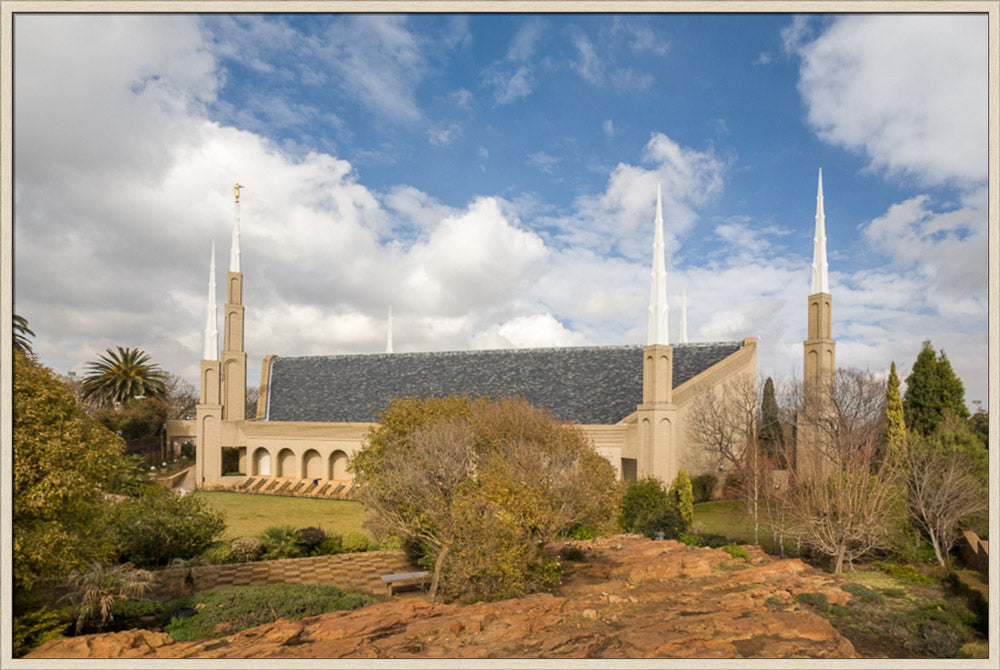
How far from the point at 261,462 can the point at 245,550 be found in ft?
72.9

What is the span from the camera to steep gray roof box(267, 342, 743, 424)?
3712 cm

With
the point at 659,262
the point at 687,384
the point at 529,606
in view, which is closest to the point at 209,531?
the point at 529,606

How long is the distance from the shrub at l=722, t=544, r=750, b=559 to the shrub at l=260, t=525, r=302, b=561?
1705 cm

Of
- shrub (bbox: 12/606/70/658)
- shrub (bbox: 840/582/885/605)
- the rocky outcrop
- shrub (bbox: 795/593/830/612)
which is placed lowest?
shrub (bbox: 840/582/885/605)

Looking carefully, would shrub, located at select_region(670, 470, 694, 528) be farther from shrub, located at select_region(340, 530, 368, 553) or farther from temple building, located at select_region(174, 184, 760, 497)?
shrub, located at select_region(340, 530, 368, 553)

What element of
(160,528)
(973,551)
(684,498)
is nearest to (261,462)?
(160,528)

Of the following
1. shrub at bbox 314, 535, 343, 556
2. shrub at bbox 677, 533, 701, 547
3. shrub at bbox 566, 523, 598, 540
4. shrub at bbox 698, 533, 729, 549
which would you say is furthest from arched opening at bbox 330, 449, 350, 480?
shrub at bbox 698, 533, 729, 549

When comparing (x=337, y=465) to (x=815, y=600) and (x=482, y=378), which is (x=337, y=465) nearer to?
(x=482, y=378)

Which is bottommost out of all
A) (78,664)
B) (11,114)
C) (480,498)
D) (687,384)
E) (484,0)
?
(78,664)

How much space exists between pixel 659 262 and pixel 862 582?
51.6 feet

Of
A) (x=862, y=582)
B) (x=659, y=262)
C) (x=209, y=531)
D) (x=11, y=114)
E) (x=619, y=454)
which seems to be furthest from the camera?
(x=619, y=454)

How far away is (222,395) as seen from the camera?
4178 cm

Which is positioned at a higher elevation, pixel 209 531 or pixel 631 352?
pixel 631 352

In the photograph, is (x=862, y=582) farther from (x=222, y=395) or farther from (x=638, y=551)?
(x=222, y=395)
